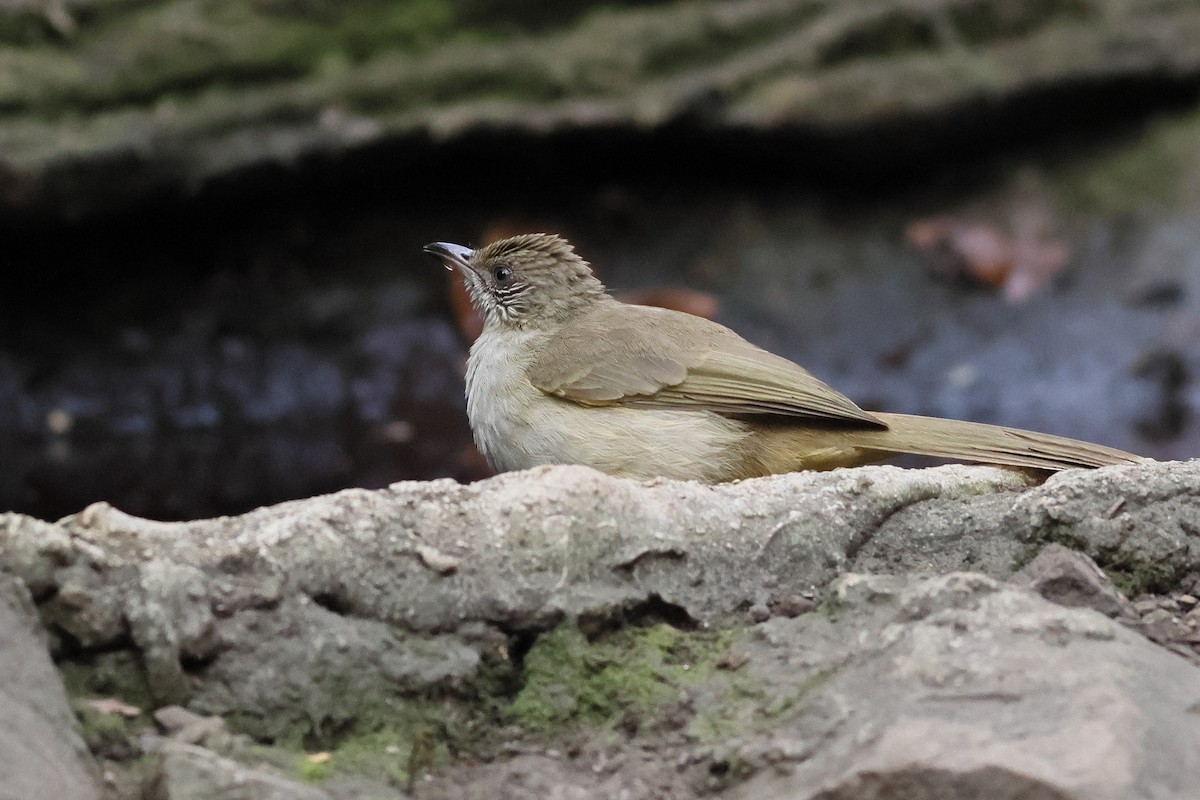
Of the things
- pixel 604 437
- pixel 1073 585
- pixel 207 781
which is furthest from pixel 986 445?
pixel 207 781

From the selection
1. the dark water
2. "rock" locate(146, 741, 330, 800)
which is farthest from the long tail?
the dark water

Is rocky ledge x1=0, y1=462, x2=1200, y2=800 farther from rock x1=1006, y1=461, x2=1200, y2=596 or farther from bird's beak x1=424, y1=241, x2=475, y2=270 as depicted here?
bird's beak x1=424, y1=241, x2=475, y2=270

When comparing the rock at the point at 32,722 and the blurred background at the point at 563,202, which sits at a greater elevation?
the blurred background at the point at 563,202

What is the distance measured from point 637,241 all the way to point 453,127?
1578 millimetres

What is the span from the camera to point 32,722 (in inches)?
93.6

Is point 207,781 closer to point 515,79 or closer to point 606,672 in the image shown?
point 606,672

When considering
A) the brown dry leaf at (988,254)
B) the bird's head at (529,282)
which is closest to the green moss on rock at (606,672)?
the bird's head at (529,282)

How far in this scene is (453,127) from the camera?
873 cm

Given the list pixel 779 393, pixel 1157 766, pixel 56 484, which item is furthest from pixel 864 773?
pixel 56 484

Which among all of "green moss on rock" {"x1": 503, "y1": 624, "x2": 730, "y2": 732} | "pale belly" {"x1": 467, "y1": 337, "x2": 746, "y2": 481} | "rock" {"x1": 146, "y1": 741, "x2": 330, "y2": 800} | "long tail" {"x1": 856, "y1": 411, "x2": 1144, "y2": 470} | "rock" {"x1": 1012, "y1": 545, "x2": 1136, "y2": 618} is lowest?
"rock" {"x1": 146, "y1": 741, "x2": 330, "y2": 800}

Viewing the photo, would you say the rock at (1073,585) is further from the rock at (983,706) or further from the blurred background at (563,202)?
the blurred background at (563,202)

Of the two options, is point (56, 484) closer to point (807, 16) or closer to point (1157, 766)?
point (807, 16)

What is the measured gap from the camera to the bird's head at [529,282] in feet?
17.7

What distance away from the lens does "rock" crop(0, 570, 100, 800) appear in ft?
7.29
